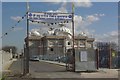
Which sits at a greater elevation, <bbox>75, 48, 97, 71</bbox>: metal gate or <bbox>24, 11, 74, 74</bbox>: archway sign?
<bbox>24, 11, 74, 74</bbox>: archway sign

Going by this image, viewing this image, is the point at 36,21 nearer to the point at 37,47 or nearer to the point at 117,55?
the point at 117,55

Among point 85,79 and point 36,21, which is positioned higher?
point 36,21

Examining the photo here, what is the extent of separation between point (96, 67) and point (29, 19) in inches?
274

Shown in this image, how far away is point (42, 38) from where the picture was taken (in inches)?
6122

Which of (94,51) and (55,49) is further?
(55,49)

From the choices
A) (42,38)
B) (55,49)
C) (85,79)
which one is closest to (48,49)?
(55,49)

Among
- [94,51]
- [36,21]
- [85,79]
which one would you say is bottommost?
[85,79]

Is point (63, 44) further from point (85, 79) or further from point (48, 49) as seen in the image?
point (85, 79)

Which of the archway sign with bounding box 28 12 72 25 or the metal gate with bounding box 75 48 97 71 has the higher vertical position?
the archway sign with bounding box 28 12 72 25

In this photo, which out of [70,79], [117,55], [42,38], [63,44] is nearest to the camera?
[70,79]

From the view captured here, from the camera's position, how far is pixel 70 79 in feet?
68.3

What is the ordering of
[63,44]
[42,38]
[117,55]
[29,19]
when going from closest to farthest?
[29,19] → [117,55] → [63,44] → [42,38]

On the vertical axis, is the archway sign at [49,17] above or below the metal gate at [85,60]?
above

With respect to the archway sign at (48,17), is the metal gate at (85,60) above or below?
below
